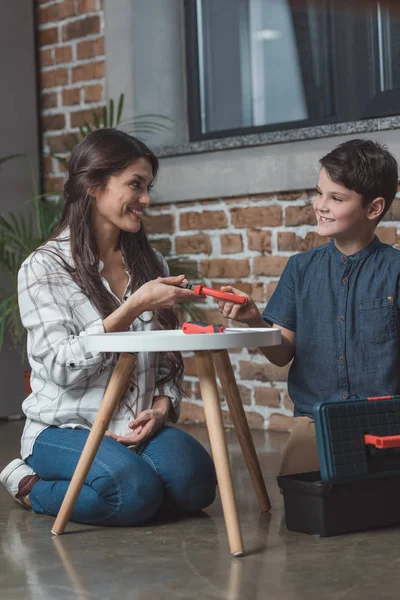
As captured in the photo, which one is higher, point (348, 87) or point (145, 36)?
point (145, 36)

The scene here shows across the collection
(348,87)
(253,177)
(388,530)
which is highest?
(348,87)

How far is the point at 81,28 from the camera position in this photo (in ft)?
16.3

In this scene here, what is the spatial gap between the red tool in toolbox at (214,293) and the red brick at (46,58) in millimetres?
2831

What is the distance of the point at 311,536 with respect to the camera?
251cm

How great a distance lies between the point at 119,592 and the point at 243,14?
327cm

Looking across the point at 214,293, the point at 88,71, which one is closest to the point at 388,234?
the point at 214,293

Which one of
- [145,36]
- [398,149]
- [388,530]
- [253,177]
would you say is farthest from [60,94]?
[388,530]

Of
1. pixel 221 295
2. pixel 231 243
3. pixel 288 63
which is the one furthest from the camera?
pixel 288 63

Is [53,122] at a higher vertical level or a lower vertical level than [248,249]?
higher

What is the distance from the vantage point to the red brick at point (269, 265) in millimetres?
4250

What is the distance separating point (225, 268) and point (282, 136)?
639mm

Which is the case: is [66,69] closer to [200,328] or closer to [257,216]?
[257,216]

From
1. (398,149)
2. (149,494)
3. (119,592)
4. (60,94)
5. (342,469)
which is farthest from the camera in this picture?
(60,94)

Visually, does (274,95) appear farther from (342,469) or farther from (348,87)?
(342,469)
